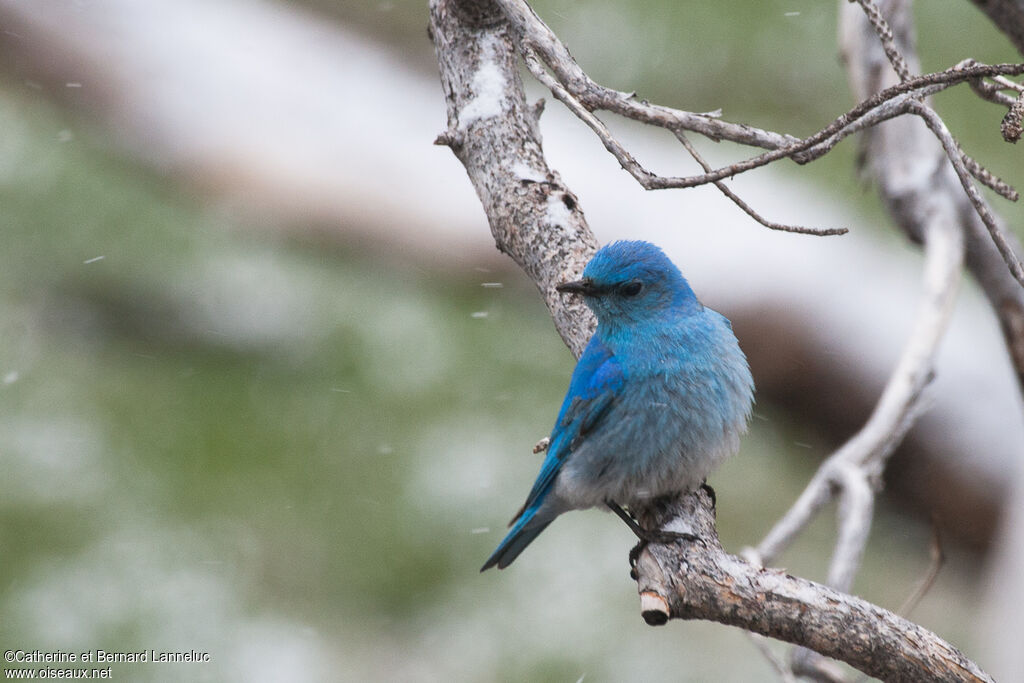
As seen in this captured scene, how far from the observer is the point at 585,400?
8.11 ft

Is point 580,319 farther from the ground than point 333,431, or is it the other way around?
point 580,319

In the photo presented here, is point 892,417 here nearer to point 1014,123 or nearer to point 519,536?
point 519,536

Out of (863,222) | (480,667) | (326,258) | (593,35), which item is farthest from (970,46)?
(480,667)

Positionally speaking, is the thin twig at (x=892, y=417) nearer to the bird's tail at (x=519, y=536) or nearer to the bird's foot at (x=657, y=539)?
the bird's tail at (x=519, y=536)

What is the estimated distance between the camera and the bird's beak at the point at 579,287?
229cm

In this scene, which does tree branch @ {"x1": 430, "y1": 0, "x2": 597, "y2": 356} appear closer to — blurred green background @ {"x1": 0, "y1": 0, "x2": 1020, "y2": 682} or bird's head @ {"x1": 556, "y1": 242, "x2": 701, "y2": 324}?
bird's head @ {"x1": 556, "y1": 242, "x2": 701, "y2": 324}

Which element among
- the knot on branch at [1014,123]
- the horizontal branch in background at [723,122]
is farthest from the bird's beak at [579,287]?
the knot on branch at [1014,123]

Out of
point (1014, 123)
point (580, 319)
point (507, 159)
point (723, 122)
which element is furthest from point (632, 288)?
point (1014, 123)

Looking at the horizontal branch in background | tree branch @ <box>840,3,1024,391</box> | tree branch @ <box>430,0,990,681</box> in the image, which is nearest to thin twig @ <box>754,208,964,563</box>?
tree branch @ <box>430,0,990,681</box>

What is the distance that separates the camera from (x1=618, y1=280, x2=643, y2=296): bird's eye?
243 cm

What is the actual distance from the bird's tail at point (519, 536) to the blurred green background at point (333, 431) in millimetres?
2140

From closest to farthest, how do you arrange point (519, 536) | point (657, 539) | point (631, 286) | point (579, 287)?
point (657, 539)
point (579, 287)
point (631, 286)
point (519, 536)

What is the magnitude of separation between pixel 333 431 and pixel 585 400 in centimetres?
379

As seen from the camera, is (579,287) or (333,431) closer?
(579,287)
